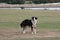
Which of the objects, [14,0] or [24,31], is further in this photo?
[14,0]

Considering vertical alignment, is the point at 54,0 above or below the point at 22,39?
below

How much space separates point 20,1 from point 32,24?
32083 millimetres

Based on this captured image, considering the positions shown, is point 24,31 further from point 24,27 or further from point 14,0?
point 14,0

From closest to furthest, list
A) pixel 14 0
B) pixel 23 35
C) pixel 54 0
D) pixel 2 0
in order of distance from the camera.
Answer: pixel 23 35 < pixel 14 0 < pixel 2 0 < pixel 54 0

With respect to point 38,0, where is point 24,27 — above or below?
above

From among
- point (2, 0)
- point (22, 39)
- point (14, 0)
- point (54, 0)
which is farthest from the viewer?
point (54, 0)

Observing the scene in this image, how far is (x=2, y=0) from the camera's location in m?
49.9

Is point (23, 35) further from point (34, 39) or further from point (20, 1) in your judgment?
point (20, 1)

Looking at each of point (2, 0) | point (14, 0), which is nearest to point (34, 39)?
point (14, 0)

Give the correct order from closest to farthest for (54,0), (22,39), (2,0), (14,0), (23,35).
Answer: (22,39), (23,35), (14,0), (2,0), (54,0)

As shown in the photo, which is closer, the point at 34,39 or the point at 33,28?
the point at 34,39

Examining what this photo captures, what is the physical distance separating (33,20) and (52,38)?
1.90 metres

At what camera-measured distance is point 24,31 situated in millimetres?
15406

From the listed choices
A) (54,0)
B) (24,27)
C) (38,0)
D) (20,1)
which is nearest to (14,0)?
(20,1)
